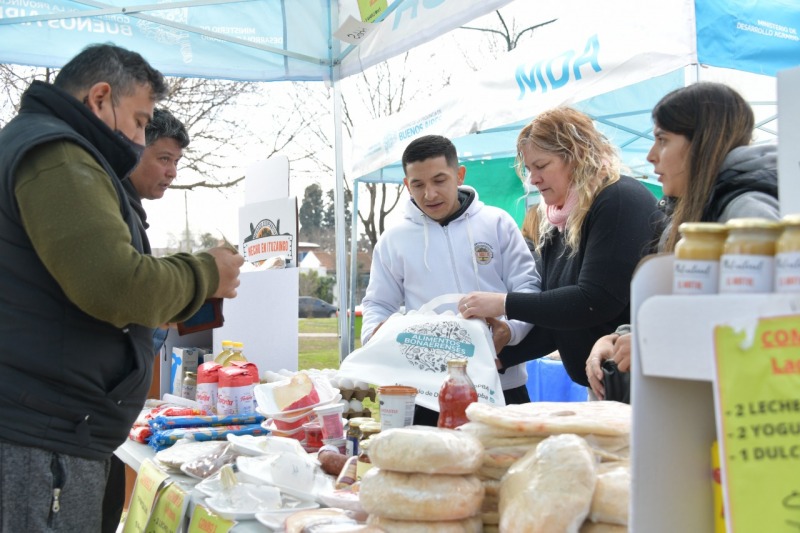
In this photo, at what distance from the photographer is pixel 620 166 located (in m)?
2.57

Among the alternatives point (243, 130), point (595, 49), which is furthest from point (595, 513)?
point (243, 130)

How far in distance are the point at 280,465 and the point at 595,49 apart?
301 centimetres

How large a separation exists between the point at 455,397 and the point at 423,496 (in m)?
0.54

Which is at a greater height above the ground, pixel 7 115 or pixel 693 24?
pixel 7 115

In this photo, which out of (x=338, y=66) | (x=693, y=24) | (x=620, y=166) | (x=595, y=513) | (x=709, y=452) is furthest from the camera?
(x=338, y=66)

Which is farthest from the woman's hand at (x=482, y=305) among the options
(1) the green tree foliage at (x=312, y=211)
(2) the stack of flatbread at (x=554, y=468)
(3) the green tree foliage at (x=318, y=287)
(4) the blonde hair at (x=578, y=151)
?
(1) the green tree foliage at (x=312, y=211)

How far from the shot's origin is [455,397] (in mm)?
1759

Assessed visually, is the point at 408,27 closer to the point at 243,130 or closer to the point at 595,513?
the point at 595,513

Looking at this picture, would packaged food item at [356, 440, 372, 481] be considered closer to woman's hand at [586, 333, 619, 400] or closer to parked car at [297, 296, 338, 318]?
woman's hand at [586, 333, 619, 400]

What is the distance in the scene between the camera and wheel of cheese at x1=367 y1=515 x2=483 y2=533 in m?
1.24

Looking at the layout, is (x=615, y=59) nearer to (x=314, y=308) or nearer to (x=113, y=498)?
(x=113, y=498)

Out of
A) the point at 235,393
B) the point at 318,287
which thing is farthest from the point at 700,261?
the point at 318,287

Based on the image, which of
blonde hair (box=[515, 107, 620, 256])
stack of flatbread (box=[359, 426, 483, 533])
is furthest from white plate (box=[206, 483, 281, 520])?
blonde hair (box=[515, 107, 620, 256])

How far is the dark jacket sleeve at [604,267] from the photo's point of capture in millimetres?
2346
